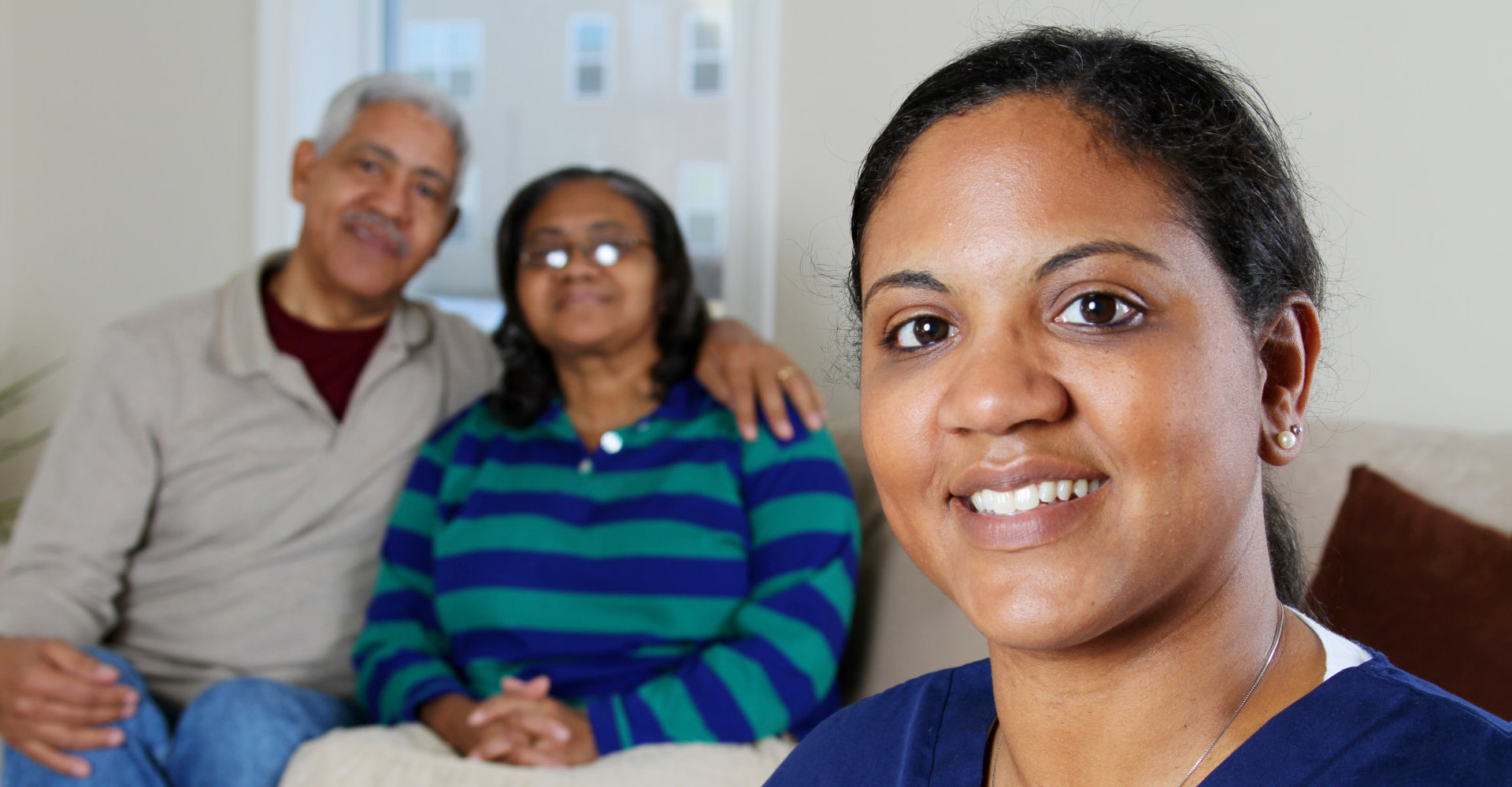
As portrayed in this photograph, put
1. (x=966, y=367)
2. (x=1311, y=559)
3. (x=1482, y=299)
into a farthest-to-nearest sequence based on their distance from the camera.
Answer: (x=1482, y=299)
(x=1311, y=559)
(x=966, y=367)

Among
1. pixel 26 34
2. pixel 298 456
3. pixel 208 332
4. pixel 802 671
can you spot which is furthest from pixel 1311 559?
pixel 26 34

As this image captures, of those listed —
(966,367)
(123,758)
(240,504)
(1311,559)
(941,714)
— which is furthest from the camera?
(240,504)

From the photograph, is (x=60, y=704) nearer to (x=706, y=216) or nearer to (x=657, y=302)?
(x=657, y=302)

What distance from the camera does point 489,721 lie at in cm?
180

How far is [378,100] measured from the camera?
7.97 ft

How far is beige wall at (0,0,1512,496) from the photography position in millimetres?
1726

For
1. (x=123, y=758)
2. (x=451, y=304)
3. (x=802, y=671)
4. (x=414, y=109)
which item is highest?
(x=414, y=109)

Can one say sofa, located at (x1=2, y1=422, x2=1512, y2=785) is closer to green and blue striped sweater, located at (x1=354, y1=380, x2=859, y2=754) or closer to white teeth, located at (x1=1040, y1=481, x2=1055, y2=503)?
green and blue striped sweater, located at (x1=354, y1=380, x2=859, y2=754)

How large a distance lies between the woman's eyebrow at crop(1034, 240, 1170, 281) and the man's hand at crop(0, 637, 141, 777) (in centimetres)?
174

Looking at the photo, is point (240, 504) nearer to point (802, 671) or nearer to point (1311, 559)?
point (802, 671)

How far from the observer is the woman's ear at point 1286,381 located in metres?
0.81

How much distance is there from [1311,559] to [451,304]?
236 centimetres

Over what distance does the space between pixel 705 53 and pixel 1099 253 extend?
2.30 meters

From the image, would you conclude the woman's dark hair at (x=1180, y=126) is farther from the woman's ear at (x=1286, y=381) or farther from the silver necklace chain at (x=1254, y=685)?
the silver necklace chain at (x=1254, y=685)
